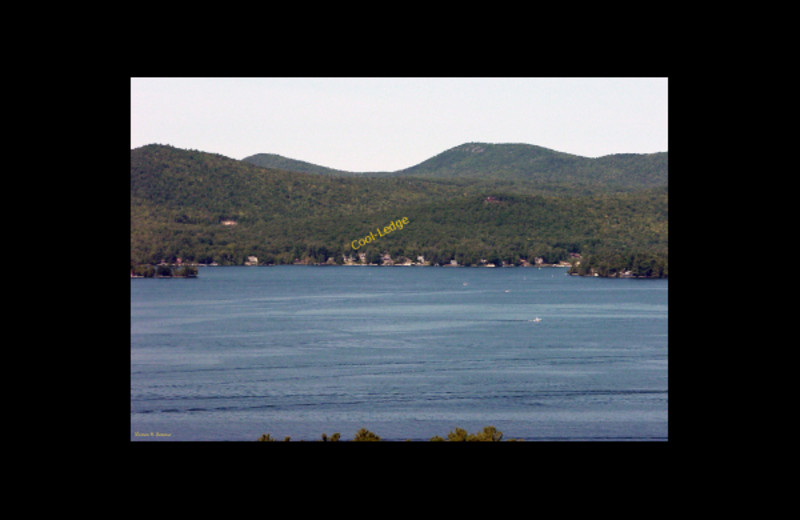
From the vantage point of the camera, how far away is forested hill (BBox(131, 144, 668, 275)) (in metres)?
73.1

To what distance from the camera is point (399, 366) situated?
2978 cm

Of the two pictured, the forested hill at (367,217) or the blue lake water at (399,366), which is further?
the forested hill at (367,217)

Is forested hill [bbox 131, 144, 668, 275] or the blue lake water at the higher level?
forested hill [bbox 131, 144, 668, 275]

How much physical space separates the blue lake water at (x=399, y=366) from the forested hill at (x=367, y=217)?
15748 mm

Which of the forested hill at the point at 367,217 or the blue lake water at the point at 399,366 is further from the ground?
the forested hill at the point at 367,217

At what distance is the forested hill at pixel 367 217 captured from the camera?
73125 mm

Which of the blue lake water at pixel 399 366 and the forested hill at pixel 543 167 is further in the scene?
the forested hill at pixel 543 167

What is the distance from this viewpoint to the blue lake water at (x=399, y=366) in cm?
2217

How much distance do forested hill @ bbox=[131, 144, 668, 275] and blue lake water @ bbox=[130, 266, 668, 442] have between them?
1575 centimetres

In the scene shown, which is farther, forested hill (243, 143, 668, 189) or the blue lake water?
forested hill (243, 143, 668, 189)

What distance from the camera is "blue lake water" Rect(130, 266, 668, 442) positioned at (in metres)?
22.2

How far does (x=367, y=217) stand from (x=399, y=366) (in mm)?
52743
